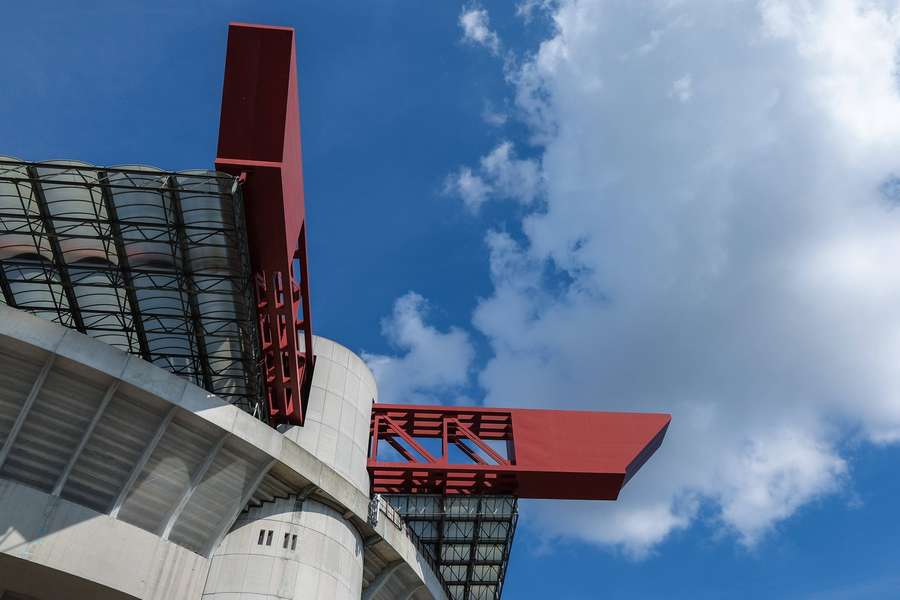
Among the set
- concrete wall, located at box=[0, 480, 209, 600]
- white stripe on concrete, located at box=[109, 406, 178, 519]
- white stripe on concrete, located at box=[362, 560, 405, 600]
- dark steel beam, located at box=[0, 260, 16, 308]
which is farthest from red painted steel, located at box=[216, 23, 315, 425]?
white stripe on concrete, located at box=[362, 560, 405, 600]

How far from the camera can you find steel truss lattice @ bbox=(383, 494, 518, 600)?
42.6 m

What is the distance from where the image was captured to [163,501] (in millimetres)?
29219

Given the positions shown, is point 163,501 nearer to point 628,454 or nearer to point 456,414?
point 456,414

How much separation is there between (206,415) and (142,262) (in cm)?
701

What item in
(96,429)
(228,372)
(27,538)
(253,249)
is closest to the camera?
(27,538)

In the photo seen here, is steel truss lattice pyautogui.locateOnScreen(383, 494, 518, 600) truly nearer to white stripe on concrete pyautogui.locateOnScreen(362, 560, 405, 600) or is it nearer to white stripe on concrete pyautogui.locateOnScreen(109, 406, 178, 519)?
white stripe on concrete pyautogui.locateOnScreen(362, 560, 405, 600)

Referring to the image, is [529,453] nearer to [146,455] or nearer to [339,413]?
[339,413]

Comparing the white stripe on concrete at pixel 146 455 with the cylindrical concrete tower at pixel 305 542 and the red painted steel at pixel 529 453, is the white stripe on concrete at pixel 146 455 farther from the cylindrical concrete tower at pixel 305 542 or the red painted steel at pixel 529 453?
the red painted steel at pixel 529 453

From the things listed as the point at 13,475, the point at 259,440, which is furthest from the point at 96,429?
the point at 259,440

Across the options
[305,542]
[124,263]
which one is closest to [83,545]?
[305,542]

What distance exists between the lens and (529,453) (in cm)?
4028

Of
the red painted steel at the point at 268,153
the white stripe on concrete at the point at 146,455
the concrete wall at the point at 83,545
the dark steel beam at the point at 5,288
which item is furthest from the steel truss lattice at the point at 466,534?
the dark steel beam at the point at 5,288

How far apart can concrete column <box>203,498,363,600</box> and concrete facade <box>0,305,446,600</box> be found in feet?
0.16

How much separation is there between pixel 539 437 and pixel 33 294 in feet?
83.0
